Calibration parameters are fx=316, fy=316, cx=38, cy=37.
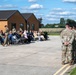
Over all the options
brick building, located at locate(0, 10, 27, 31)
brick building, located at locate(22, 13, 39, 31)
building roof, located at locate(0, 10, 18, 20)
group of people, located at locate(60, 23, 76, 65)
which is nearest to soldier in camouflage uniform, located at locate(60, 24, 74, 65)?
group of people, located at locate(60, 23, 76, 65)

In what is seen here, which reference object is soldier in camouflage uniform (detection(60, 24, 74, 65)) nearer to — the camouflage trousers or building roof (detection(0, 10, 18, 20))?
the camouflage trousers

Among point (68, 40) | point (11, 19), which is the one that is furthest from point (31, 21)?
point (68, 40)

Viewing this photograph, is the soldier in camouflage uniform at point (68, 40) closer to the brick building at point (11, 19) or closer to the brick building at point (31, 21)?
the brick building at point (11, 19)

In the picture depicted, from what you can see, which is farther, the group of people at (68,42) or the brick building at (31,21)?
the brick building at (31,21)

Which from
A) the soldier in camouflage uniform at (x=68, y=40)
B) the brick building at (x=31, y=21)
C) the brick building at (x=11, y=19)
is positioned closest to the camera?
the soldier in camouflage uniform at (x=68, y=40)

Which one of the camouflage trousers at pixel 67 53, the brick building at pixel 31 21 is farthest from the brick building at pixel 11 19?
the camouflage trousers at pixel 67 53

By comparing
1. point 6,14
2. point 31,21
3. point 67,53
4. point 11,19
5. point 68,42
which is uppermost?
point 6,14

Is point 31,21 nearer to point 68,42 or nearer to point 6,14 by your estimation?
point 6,14

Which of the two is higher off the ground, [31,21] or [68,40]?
[31,21]

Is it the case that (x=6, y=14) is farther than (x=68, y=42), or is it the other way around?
(x=6, y=14)

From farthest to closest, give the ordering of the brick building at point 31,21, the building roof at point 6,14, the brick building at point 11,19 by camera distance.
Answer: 1. the brick building at point 31,21
2. the building roof at point 6,14
3. the brick building at point 11,19

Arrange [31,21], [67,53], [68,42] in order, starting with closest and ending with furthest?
[68,42]
[67,53]
[31,21]

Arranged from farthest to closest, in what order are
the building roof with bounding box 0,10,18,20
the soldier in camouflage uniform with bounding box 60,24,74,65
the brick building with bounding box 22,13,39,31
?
the brick building with bounding box 22,13,39,31 → the building roof with bounding box 0,10,18,20 → the soldier in camouflage uniform with bounding box 60,24,74,65

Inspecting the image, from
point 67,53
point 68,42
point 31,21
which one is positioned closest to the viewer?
point 68,42
